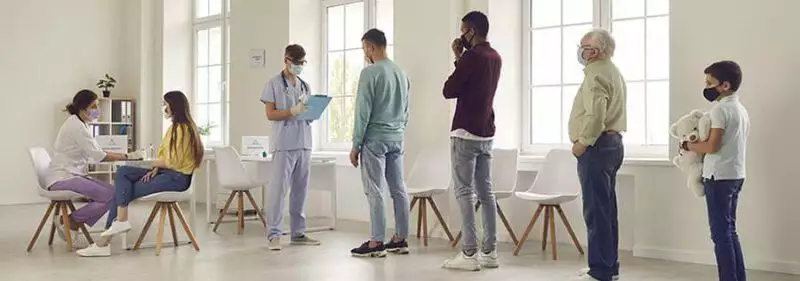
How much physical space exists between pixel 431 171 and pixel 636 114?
1.67 m

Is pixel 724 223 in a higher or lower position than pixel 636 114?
lower

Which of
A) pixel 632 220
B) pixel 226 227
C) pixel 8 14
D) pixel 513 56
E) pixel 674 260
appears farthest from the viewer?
pixel 8 14

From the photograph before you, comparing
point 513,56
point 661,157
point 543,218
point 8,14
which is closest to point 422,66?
point 513,56

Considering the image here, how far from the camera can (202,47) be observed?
35.9 ft

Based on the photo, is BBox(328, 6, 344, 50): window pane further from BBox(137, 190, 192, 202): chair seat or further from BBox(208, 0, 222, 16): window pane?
BBox(137, 190, 192, 202): chair seat

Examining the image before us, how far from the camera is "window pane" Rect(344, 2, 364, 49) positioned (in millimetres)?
8633

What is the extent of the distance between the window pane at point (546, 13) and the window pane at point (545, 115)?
1.75 feet

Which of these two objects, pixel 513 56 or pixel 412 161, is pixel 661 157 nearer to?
pixel 513 56

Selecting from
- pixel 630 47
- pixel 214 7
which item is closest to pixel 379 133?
pixel 630 47

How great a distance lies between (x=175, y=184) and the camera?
586 cm

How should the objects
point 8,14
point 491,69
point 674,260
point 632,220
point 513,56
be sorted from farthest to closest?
point 8,14
point 513,56
point 632,220
point 674,260
point 491,69

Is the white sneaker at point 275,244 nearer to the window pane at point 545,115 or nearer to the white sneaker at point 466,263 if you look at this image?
the white sneaker at point 466,263

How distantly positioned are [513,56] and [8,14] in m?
6.70

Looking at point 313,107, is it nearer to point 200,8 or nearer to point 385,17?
point 385,17
